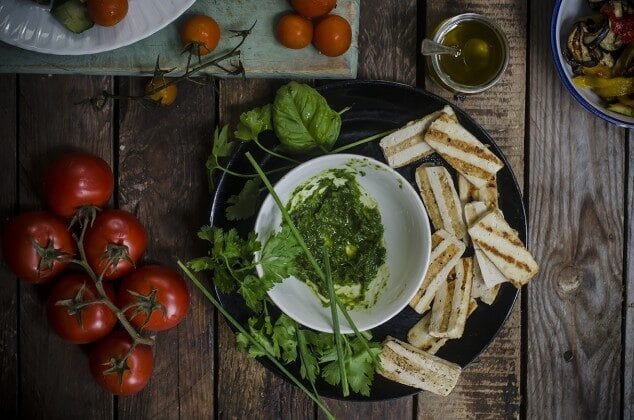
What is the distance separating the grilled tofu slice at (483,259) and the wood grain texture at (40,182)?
84cm

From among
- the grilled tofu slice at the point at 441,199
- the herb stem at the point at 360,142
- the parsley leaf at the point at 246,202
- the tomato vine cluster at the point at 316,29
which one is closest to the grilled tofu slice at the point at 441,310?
the grilled tofu slice at the point at 441,199

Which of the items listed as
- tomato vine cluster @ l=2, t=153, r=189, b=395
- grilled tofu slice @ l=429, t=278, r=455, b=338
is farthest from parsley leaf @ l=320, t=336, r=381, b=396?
tomato vine cluster @ l=2, t=153, r=189, b=395

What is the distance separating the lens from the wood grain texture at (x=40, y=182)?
5.16ft

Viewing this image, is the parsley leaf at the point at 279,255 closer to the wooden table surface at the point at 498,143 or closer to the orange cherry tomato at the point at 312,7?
the wooden table surface at the point at 498,143

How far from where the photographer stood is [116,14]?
1293 millimetres

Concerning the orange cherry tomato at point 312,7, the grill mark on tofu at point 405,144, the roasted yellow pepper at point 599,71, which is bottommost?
the grill mark on tofu at point 405,144

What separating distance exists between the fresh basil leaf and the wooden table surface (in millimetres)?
171

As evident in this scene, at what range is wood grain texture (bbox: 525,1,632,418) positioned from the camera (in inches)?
63.6

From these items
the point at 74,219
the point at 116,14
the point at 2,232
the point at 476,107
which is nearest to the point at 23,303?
the point at 2,232

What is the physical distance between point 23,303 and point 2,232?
0.17 metres

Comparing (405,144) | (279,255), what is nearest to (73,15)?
(279,255)


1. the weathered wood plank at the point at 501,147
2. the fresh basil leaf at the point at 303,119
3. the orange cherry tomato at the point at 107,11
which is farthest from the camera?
the weathered wood plank at the point at 501,147

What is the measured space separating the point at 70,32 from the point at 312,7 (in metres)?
0.49

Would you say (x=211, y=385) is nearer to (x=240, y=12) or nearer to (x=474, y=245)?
(x=474, y=245)
